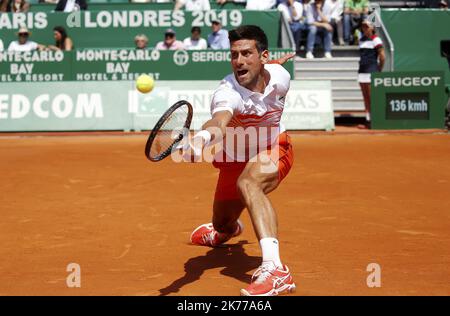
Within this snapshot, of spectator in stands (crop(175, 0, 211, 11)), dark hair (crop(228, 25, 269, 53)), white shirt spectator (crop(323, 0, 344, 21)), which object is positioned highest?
spectator in stands (crop(175, 0, 211, 11))

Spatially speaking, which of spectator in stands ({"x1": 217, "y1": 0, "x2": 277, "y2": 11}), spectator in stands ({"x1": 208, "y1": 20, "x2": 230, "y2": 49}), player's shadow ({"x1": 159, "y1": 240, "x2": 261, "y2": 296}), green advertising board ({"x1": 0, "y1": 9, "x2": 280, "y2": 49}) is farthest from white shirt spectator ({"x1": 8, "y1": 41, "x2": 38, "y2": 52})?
player's shadow ({"x1": 159, "y1": 240, "x2": 261, "y2": 296})

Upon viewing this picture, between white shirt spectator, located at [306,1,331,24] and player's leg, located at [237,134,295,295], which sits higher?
white shirt spectator, located at [306,1,331,24]

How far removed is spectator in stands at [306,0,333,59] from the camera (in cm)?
1830

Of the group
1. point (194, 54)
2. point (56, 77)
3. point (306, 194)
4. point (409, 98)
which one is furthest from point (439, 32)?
point (306, 194)

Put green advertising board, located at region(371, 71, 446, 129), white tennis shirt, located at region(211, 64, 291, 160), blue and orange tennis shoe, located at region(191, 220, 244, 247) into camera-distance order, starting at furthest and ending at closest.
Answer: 1. green advertising board, located at region(371, 71, 446, 129)
2. blue and orange tennis shoe, located at region(191, 220, 244, 247)
3. white tennis shirt, located at region(211, 64, 291, 160)

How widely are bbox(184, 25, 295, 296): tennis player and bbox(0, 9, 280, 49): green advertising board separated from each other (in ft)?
42.7

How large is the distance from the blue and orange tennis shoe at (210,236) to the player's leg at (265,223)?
114 centimetres

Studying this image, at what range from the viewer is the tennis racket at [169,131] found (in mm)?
4316

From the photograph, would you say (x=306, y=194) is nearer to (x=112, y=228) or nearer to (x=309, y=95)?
(x=112, y=228)

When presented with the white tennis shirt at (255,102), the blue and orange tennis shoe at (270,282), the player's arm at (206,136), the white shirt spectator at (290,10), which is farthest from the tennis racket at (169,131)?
the white shirt spectator at (290,10)

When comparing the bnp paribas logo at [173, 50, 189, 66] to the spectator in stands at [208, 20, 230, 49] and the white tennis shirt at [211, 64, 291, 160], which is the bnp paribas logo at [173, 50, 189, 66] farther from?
the white tennis shirt at [211, 64, 291, 160]

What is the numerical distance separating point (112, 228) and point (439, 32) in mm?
14317

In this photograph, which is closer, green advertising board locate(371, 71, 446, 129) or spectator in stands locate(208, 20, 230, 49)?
green advertising board locate(371, 71, 446, 129)

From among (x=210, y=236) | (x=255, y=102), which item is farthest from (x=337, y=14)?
(x=255, y=102)
